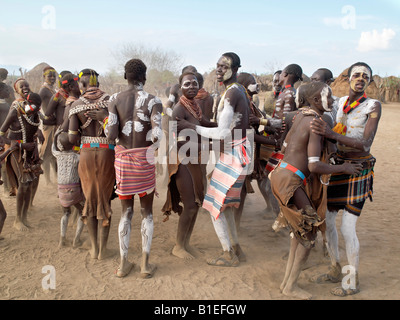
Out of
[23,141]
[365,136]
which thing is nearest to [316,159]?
[365,136]

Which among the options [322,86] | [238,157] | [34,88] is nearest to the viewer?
[322,86]

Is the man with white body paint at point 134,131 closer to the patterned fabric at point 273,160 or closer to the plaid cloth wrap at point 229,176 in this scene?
the plaid cloth wrap at point 229,176

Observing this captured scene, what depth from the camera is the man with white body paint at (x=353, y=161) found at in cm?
345

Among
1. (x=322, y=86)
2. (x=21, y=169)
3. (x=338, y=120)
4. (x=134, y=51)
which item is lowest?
(x=21, y=169)

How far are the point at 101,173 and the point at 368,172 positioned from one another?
9.76ft

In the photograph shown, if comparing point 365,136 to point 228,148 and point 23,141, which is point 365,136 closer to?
point 228,148

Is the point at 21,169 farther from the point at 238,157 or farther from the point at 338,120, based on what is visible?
the point at 338,120

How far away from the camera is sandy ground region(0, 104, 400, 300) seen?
11.5 ft

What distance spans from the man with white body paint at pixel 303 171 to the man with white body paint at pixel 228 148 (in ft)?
2.14

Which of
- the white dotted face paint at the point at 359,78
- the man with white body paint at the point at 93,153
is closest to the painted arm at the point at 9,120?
the man with white body paint at the point at 93,153

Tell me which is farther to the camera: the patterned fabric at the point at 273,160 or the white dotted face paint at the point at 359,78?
the patterned fabric at the point at 273,160

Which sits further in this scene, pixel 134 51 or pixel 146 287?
pixel 134 51
